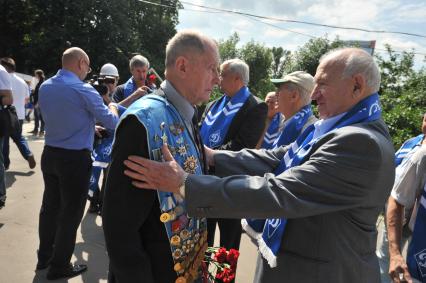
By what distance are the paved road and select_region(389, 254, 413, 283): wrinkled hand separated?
184cm

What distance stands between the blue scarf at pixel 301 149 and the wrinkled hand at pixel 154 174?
0.60 metres

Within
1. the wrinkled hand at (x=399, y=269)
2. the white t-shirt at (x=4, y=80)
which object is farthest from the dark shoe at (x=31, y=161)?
the wrinkled hand at (x=399, y=269)

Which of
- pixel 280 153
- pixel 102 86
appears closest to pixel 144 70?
pixel 102 86

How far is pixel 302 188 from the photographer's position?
5.01ft

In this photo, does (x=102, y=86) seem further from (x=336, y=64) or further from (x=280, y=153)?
(x=336, y=64)

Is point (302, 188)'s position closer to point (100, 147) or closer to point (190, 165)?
point (190, 165)

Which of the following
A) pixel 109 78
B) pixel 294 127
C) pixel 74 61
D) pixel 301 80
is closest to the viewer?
pixel 294 127

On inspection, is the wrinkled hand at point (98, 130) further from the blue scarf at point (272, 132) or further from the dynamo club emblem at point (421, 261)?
the dynamo club emblem at point (421, 261)

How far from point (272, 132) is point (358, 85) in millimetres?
3190

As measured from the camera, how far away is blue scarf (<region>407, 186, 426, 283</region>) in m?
2.17

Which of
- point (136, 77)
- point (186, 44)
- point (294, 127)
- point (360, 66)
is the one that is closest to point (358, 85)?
point (360, 66)

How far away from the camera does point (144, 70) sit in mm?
4930

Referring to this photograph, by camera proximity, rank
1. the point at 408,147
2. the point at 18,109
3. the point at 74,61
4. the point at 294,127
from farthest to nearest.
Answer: the point at 18,109 < the point at 74,61 < the point at 294,127 < the point at 408,147

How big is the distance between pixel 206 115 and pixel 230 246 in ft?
4.52
